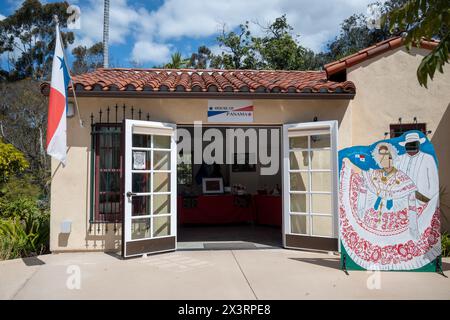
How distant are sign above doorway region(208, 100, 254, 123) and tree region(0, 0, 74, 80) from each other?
18.4 meters

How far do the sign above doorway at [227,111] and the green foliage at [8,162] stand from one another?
14.0ft

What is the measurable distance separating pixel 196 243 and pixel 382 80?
4.87m

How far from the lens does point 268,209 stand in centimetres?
988

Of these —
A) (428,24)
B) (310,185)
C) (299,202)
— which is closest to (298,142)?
(310,185)

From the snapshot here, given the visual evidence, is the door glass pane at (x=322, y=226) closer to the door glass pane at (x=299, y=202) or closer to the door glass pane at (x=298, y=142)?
the door glass pane at (x=299, y=202)

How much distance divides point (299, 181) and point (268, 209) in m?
3.17

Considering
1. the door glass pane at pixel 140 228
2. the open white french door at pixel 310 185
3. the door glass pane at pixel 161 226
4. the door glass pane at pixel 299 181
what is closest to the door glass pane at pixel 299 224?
the open white french door at pixel 310 185

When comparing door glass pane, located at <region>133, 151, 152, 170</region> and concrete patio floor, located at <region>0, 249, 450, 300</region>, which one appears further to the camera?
door glass pane, located at <region>133, 151, 152, 170</region>

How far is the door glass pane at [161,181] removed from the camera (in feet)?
21.6

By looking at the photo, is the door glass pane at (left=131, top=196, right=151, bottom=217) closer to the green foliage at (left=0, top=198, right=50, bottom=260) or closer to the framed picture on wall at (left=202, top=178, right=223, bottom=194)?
the green foliage at (left=0, top=198, right=50, bottom=260)

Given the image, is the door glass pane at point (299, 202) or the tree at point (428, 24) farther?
the door glass pane at point (299, 202)

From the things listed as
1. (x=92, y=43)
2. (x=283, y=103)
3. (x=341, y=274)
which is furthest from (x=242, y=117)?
(x=92, y=43)

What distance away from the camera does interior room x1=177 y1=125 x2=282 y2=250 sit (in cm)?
799

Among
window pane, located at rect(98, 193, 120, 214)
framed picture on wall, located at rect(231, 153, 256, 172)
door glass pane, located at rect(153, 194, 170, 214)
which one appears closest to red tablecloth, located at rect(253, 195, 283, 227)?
framed picture on wall, located at rect(231, 153, 256, 172)
